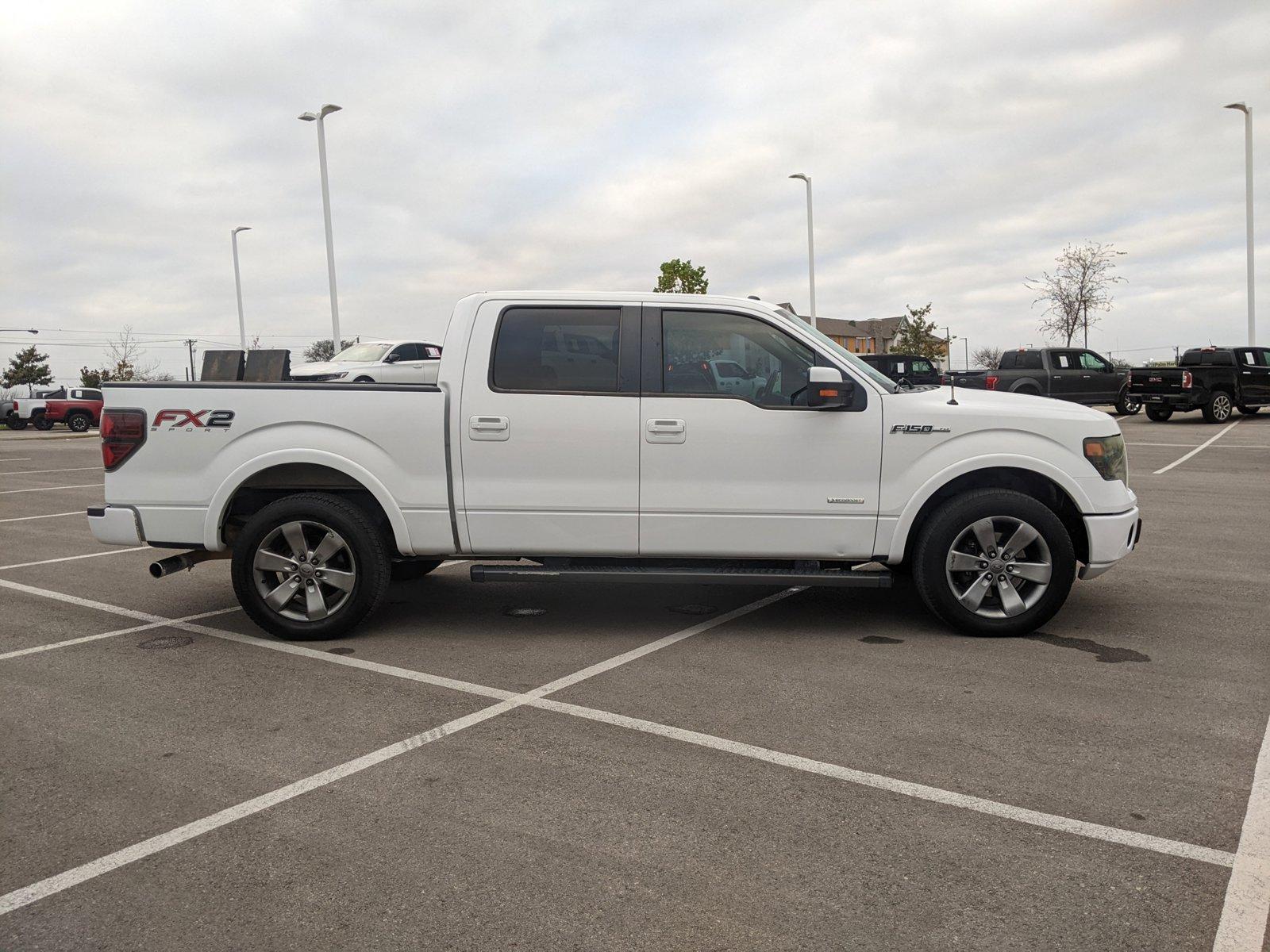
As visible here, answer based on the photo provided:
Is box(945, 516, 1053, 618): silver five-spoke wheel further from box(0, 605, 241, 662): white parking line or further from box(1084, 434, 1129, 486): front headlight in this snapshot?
box(0, 605, 241, 662): white parking line

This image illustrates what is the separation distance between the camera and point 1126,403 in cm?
2555

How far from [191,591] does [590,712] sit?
437 cm

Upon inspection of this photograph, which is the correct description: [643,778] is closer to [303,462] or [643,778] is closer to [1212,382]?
[303,462]

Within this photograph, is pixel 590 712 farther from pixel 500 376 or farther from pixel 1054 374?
pixel 1054 374

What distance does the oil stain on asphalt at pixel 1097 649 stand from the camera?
529 centimetres

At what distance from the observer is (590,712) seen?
454cm

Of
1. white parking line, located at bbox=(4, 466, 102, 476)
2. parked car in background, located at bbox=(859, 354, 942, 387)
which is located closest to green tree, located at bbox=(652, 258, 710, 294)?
parked car in background, located at bbox=(859, 354, 942, 387)

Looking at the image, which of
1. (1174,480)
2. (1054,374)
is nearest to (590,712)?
(1174,480)

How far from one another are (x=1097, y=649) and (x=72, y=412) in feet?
140

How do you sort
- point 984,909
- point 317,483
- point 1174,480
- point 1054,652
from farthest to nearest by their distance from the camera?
1. point 1174,480
2. point 317,483
3. point 1054,652
4. point 984,909

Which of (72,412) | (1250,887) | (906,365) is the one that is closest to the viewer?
(1250,887)

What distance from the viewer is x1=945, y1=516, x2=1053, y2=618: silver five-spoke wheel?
5555 millimetres

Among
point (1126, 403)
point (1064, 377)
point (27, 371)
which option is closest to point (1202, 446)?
point (1126, 403)

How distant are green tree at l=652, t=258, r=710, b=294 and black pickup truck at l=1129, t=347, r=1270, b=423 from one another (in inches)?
1028
